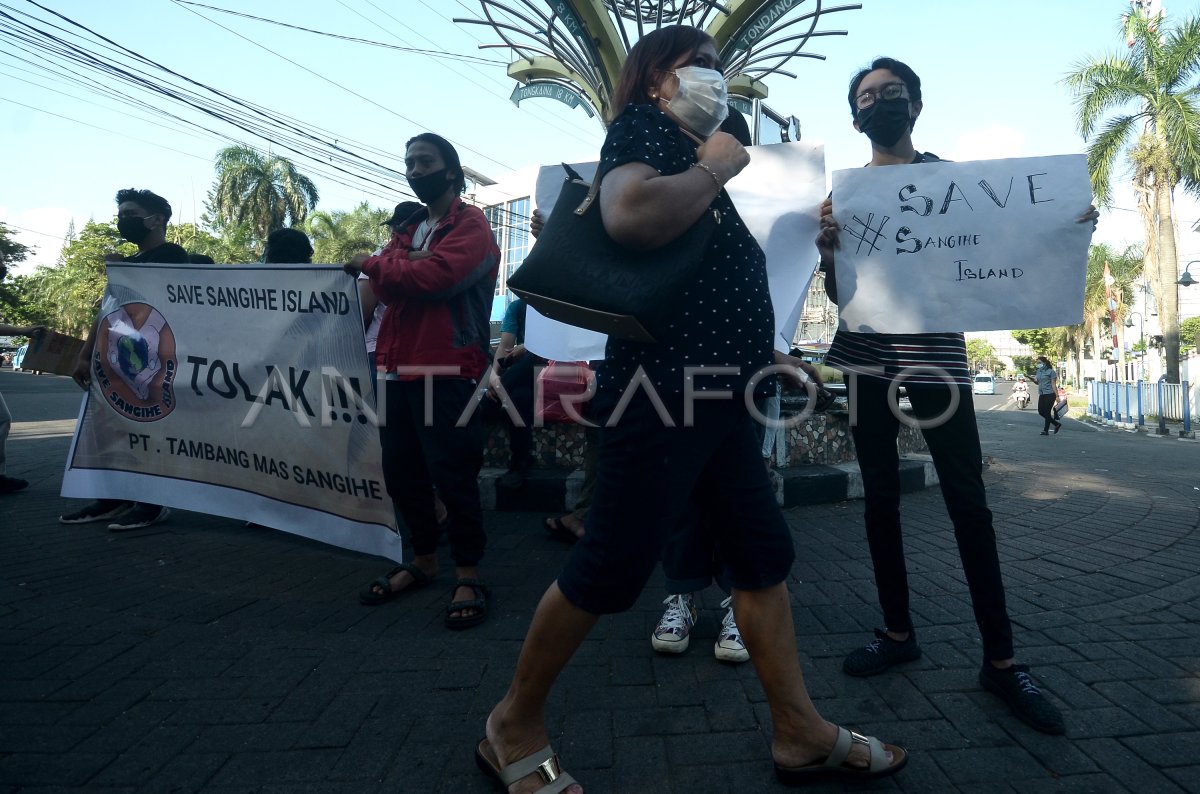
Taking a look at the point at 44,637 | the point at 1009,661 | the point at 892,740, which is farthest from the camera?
the point at 44,637

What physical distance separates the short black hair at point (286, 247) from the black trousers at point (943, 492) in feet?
11.6

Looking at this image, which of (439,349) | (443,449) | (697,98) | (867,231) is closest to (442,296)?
(439,349)

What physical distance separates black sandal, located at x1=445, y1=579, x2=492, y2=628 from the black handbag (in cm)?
162

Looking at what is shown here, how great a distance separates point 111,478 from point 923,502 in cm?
535

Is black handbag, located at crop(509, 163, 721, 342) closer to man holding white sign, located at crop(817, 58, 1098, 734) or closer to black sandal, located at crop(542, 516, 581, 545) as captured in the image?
man holding white sign, located at crop(817, 58, 1098, 734)

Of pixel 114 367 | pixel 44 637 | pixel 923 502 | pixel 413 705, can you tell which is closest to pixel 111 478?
pixel 114 367

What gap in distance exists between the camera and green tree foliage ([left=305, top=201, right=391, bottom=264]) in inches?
1658

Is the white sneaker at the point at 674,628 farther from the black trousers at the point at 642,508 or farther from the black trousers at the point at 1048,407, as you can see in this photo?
the black trousers at the point at 1048,407

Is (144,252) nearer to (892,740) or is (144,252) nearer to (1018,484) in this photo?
(892,740)

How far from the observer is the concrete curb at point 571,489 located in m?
4.89

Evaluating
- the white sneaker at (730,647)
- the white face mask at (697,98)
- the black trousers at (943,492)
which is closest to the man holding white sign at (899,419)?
the black trousers at (943,492)

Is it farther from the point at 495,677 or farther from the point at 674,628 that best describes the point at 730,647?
the point at 495,677

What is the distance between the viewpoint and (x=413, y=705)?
2.23 metres

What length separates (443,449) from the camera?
10.0ft
